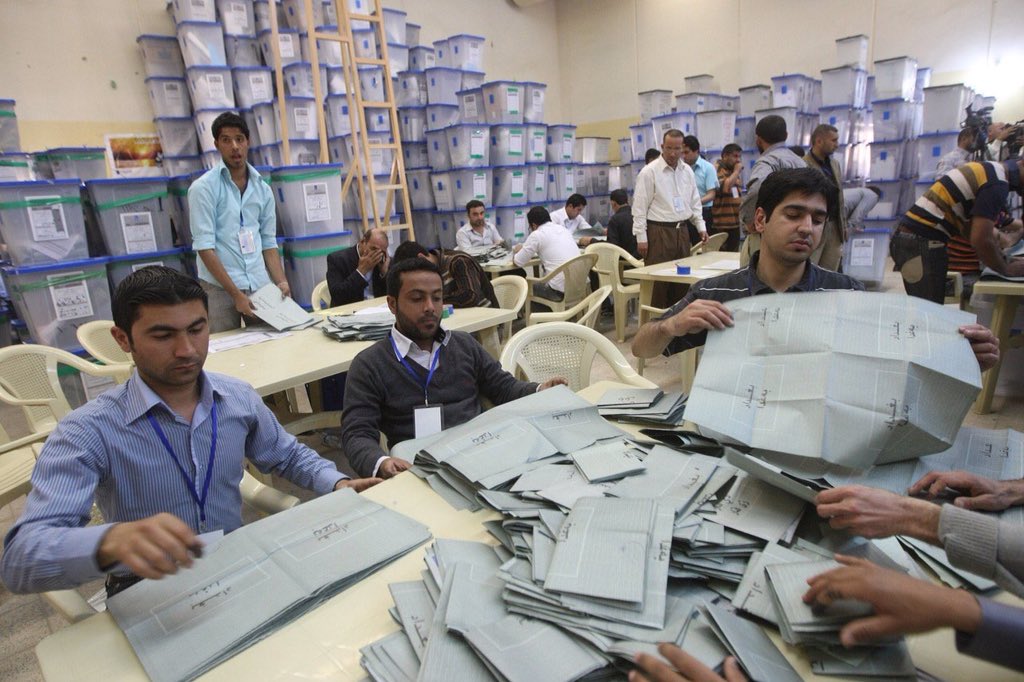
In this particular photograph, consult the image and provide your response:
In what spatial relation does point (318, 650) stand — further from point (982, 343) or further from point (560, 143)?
point (560, 143)

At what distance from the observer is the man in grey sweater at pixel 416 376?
6.11 ft

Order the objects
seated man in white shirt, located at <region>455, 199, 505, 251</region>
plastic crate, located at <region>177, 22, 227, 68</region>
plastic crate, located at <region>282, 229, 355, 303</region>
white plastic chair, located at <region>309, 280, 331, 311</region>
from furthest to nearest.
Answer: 1. plastic crate, located at <region>177, 22, 227, 68</region>
2. seated man in white shirt, located at <region>455, 199, 505, 251</region>
3. plastic crate, located at <region>282, 229, 355, 303</region>
4. white plastic chair, located at <region>309, 280, 331, 311</region>

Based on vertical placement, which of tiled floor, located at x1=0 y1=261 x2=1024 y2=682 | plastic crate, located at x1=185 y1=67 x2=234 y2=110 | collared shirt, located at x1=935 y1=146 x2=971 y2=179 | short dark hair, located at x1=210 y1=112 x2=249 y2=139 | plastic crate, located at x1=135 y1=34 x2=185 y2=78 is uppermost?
plastic crate, located at x1=135 y1=34 x2=185 y2=78

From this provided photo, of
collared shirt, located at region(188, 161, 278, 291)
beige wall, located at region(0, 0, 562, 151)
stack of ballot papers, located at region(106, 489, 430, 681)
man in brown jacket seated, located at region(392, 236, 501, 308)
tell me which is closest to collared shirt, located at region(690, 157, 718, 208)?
man in brown jacket seated, located at region(392, 236, 501, 308)

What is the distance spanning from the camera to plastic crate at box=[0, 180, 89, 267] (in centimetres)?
328

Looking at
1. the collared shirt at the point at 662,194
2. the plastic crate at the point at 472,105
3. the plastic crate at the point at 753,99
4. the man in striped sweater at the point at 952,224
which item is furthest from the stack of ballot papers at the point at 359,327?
the plastic crate at the point at 753,99

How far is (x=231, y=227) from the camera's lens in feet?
10.4

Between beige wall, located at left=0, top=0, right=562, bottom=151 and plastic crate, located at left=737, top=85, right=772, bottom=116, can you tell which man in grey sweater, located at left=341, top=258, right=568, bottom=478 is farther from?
plastic crate, located at left=737, top=85, right=772, bottom=116

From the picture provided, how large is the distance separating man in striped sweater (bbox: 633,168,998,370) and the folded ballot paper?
0.64 feet

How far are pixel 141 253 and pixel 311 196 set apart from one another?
112 cm

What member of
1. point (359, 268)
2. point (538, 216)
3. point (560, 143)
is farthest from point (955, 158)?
point (359, 268)

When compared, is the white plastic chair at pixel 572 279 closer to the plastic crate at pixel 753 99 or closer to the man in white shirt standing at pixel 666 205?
the man in white shirt standing at pixel 666 205

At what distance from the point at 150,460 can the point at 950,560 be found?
1.49m

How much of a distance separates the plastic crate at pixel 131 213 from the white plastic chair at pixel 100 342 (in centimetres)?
100
